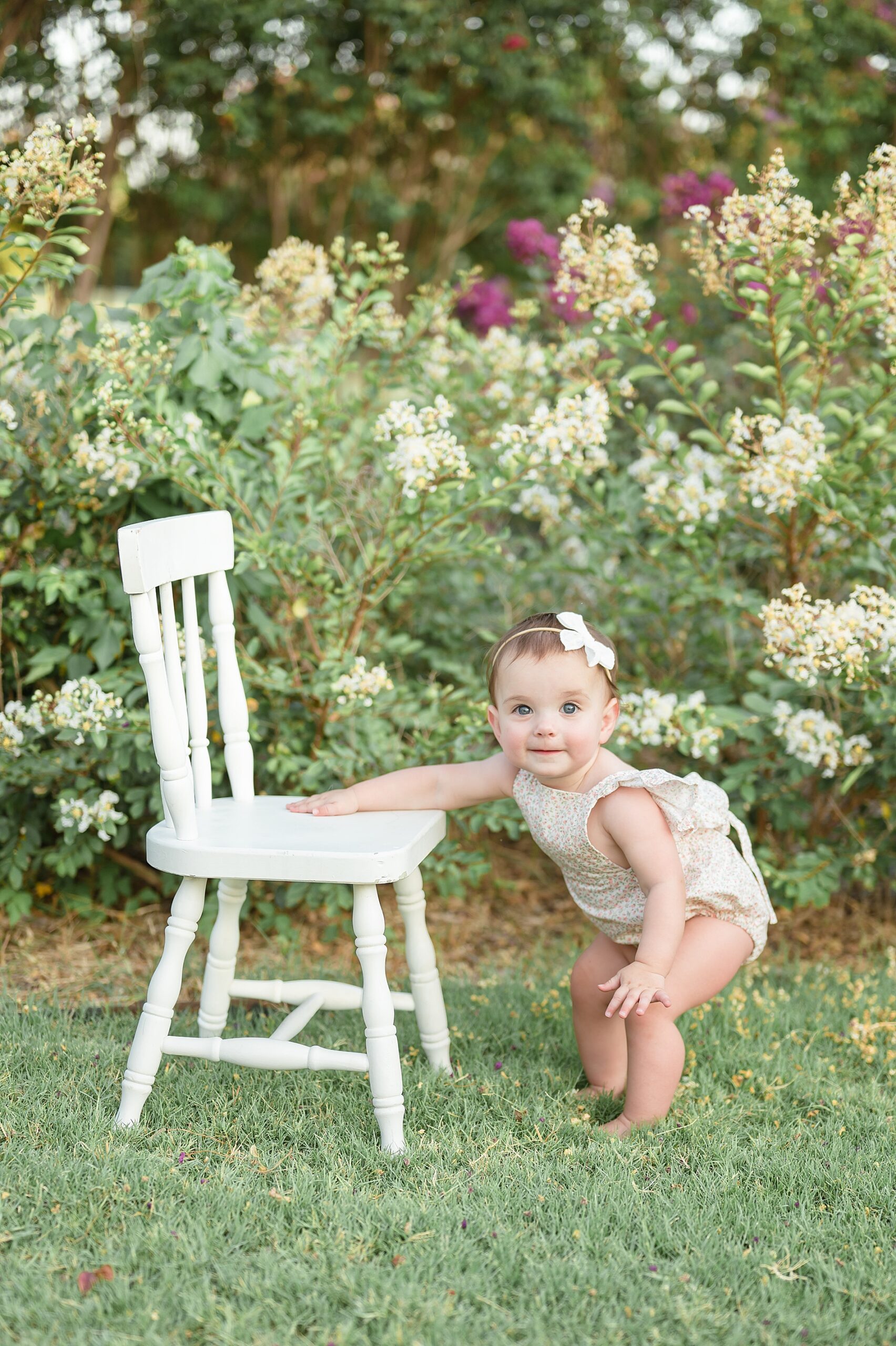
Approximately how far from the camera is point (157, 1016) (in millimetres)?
2283

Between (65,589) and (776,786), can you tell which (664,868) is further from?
(65,589)

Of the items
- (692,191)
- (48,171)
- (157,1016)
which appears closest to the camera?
(157,1016)

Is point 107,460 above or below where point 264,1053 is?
above

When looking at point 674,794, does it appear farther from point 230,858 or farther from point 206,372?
point 206,372

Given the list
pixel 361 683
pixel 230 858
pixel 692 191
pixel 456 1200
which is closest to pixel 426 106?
pixel 692 191

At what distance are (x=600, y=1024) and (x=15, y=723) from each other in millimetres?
1607

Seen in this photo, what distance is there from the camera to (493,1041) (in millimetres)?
2777

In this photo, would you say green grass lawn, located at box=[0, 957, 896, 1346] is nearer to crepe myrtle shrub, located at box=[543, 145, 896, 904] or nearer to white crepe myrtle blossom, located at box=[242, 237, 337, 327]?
crepe myrtle shrub, located at box=[543, 145, 896, 904]

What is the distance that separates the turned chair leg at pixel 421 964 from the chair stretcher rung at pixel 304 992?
0.04 m

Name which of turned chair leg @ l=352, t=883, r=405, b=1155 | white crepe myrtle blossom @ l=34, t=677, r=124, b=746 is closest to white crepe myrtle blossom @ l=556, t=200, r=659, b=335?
white crepe myrtle blossom @ l=34, t=677, r=124, b=746

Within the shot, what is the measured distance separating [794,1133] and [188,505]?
2130 millimetres

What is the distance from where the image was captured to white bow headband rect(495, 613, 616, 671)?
2279 millimetres

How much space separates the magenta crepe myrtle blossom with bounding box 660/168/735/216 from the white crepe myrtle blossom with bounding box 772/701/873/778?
2096 mm

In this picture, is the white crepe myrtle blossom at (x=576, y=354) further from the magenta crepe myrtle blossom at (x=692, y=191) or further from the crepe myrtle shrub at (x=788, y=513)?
the magenta crepe myrtle blossom at (x=692, y=191)
